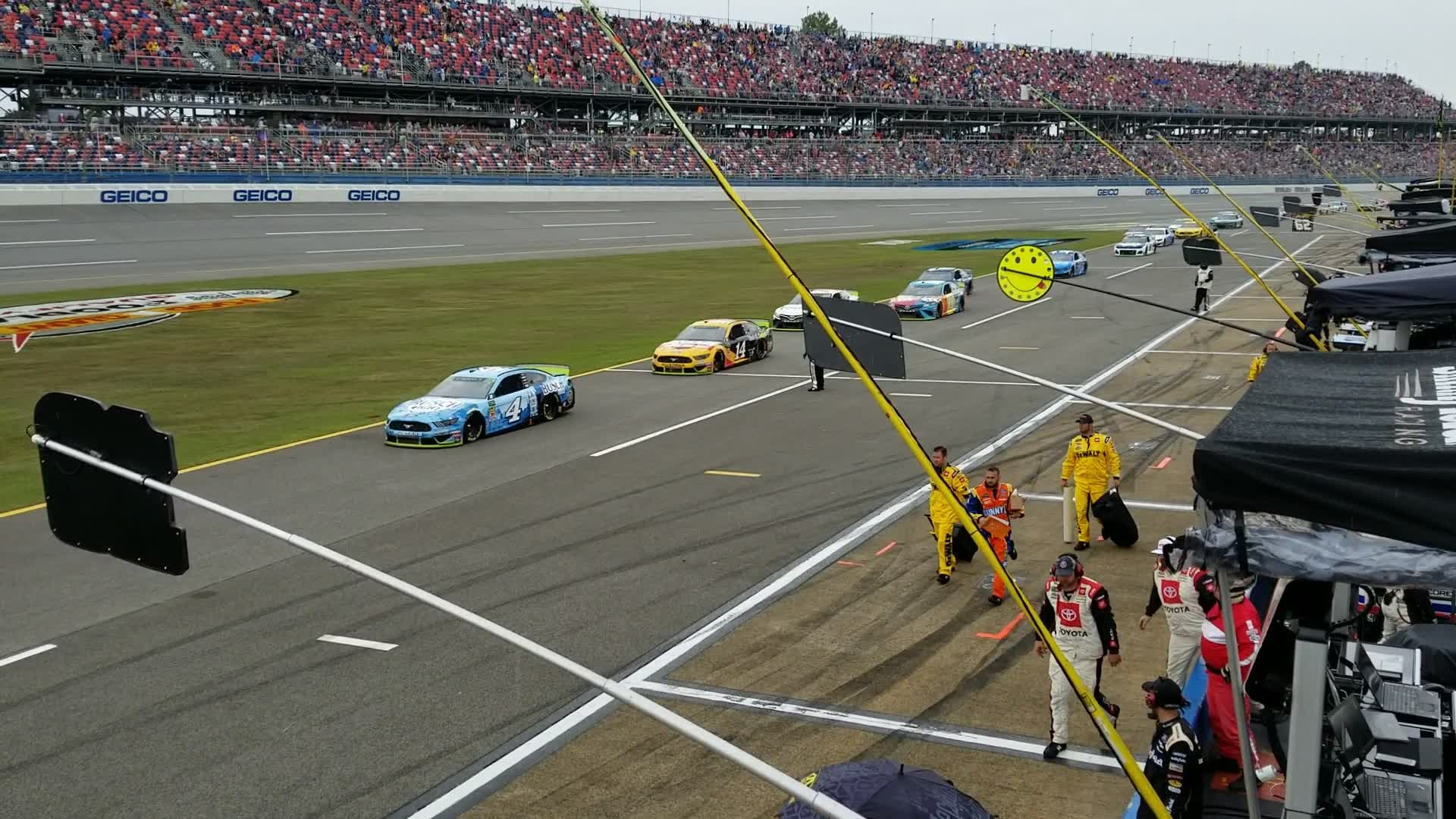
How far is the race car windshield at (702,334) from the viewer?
27875mm

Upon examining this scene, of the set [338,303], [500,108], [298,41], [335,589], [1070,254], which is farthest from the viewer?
[500,108]

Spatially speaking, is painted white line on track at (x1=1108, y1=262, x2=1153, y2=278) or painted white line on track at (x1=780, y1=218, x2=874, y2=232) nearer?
painted white line on track at (x1=1108, y1=262, x2=1153, y2=278)

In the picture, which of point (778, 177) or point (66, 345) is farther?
point (778, 177)

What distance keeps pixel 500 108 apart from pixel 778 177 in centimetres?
2047

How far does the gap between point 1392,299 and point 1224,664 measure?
3.69 meters

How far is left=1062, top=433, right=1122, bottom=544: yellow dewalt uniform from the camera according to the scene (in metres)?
13.5

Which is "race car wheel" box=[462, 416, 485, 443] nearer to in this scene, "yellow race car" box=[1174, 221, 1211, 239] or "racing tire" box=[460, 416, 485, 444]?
"racing tire" box=[460, 416, 485, 444]

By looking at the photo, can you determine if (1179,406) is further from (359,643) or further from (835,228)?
(835,228)

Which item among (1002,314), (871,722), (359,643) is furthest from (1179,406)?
(359,643)

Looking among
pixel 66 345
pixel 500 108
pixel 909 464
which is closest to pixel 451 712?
pixel 909 464

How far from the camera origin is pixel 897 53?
331 feet

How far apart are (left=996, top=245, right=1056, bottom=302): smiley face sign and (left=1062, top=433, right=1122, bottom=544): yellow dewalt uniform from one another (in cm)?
344

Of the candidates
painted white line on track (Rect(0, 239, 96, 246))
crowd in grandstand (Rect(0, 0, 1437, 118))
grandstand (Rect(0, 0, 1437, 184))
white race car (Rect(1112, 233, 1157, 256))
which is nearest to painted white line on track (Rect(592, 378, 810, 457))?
grandstand (Rect(0, 0, 1437, 184))

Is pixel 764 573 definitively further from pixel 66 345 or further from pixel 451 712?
pixel 66 345
